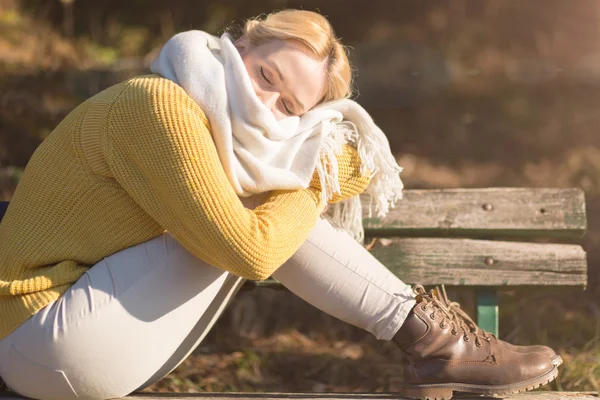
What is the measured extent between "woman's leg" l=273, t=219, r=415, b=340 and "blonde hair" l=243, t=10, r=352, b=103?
1.32 feet

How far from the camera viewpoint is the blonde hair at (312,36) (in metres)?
2.08

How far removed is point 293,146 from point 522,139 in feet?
9.94

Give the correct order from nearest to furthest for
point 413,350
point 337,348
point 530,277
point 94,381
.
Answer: point 94,381 → point 413,350 → point 530,277 → point 337,348

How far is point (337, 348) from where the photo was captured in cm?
350

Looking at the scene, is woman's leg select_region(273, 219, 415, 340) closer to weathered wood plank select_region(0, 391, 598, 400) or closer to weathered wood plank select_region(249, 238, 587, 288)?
weathered wood plank select_region(0, 391, 598, 400)

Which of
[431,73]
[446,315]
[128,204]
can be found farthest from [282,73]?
[431,73]

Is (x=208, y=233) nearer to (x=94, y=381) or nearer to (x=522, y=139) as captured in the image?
(x=94, y=381)

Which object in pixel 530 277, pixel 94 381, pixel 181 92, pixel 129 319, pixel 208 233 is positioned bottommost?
pixel 530 277

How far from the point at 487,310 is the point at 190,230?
1193mm

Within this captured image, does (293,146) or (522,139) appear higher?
(293,146)

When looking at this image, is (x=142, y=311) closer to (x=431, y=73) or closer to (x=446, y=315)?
(x=446, y=315)

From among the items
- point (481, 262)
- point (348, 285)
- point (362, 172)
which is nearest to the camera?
point (348, 285)

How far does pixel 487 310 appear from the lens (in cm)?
265

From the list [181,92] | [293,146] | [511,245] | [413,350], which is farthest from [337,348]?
[181,92]
